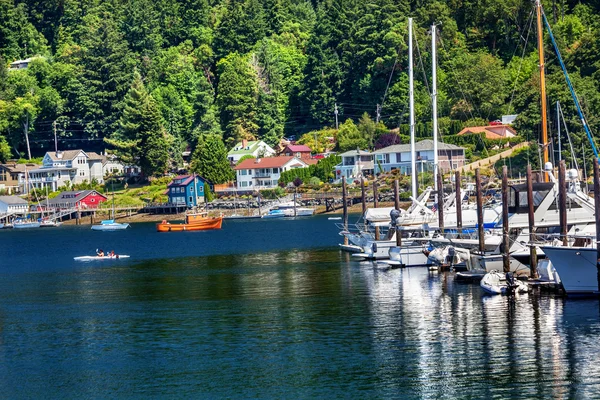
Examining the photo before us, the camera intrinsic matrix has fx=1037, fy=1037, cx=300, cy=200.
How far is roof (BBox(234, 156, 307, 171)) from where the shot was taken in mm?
157750

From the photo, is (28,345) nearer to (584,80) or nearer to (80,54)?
(584,80)

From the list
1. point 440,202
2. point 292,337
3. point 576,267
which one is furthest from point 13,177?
point 576,267

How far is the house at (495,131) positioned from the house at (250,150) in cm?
3757

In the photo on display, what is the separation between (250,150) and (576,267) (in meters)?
121

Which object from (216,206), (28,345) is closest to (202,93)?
(216,206)

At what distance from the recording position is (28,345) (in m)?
47.5

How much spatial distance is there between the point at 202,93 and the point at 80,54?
31.1 metres

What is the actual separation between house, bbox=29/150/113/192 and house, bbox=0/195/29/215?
739cm

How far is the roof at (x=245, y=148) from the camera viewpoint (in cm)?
16675

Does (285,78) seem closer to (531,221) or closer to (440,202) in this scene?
(440,202)

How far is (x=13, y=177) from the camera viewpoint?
180 m

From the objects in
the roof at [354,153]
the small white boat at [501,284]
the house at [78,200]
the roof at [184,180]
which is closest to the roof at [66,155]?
the house at [78,200]

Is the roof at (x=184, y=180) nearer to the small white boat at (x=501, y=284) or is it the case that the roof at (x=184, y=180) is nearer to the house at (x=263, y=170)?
the house at (x=263, y=170)

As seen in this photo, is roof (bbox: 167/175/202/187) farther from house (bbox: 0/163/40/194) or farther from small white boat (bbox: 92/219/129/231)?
house (bbox: 0/163/40/194)
